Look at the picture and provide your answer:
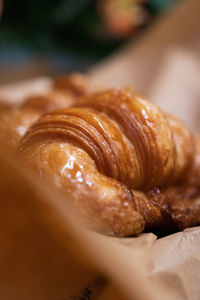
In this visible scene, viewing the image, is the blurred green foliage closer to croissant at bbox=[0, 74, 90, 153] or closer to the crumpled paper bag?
croissant at bbox=[0, 74, 90, 153]

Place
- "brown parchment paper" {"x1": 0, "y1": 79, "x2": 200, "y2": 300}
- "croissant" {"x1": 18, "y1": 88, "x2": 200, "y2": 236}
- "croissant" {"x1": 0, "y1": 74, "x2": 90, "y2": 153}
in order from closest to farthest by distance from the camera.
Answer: "brown parchment paper" {"x1": 0, "y1": 79, "x2": 200, "y2": 300} → "croissant" {"x1": 18, "y1": 88, "x2": 200, "y2": 236} → "croissant" {"x1": 0, "y1": 74, "x2": 90, "y2": 153}

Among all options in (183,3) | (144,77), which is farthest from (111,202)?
(183,3)

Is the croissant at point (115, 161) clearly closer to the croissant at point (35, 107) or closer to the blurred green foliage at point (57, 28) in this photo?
the croissant at point (35, 107)

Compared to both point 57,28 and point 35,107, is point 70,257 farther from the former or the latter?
point 57,28

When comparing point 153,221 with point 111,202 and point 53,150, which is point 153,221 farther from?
point 53,150

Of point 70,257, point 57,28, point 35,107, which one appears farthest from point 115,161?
point 57,28

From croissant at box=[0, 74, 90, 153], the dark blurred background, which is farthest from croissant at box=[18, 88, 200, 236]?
the dark blurred background

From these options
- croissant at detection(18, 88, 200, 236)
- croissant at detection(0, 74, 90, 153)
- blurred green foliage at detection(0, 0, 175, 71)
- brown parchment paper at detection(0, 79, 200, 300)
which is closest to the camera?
brown parchment paper at detection(0, 79, 200, 300)
